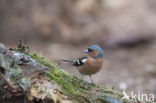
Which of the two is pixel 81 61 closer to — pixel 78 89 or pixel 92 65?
pixel 92 65

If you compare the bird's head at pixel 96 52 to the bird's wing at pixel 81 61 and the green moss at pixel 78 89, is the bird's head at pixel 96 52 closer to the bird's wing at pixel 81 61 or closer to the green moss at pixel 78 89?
the bird's wing at pixel 81 61

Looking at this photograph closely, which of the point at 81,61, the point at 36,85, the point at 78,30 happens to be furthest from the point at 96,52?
the point at 78,30

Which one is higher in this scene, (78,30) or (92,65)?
(78,30)

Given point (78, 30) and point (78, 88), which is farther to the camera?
point (78, 30)

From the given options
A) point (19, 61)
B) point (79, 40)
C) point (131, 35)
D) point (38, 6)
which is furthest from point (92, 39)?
point (19, 61)

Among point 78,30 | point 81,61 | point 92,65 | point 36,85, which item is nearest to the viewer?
point 36,85

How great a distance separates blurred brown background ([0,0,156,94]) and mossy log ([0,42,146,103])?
7.87 meters

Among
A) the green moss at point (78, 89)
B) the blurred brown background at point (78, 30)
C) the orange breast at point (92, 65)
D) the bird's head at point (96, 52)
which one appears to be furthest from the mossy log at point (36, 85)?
the blurred brown background at point (78, 30)

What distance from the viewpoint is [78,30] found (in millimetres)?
15695

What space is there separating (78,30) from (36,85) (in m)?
11.6

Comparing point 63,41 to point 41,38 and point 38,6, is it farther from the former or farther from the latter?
point 38,6

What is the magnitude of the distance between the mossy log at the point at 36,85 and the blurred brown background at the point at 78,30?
25.8ft

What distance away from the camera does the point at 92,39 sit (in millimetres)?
15570

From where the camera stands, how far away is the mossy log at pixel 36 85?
4.00 m
